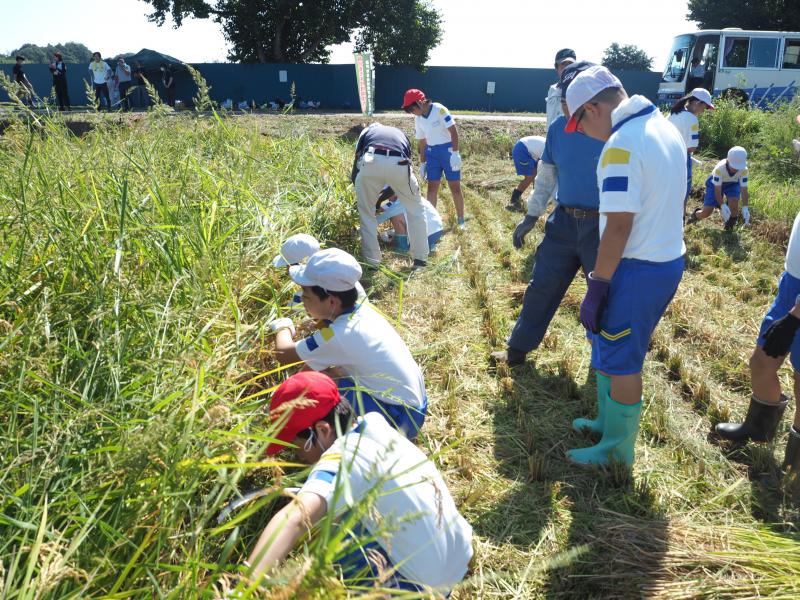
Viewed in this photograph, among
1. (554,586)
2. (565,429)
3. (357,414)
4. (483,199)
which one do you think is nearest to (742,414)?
(565,429)

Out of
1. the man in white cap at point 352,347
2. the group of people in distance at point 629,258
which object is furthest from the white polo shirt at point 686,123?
the man in white cap at point 352,347

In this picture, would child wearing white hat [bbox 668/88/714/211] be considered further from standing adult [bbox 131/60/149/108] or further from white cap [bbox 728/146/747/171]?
standing adult [bbox 131/60/149/108]

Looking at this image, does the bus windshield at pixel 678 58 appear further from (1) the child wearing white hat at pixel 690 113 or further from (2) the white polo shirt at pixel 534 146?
(1) the child wearing white hat at pixel 690 113

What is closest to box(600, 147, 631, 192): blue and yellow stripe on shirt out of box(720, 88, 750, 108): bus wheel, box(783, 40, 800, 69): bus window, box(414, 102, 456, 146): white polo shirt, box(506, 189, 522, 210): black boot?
box(414, 102, 456, 146): white polo shirt

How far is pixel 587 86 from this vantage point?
8.38 ft

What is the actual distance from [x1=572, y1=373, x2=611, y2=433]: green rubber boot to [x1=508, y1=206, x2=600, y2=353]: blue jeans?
67cm

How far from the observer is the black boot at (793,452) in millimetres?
2699

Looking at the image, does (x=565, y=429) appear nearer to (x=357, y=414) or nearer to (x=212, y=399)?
(x=357, y=414)

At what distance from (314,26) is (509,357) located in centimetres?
2958

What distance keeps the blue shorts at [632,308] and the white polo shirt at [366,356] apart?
922 millimetres

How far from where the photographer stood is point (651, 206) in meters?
2.47

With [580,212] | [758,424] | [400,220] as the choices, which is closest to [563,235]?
[580,212]

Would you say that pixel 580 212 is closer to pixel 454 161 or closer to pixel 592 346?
pixel 592 346

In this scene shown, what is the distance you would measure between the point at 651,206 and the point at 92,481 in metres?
2.33
